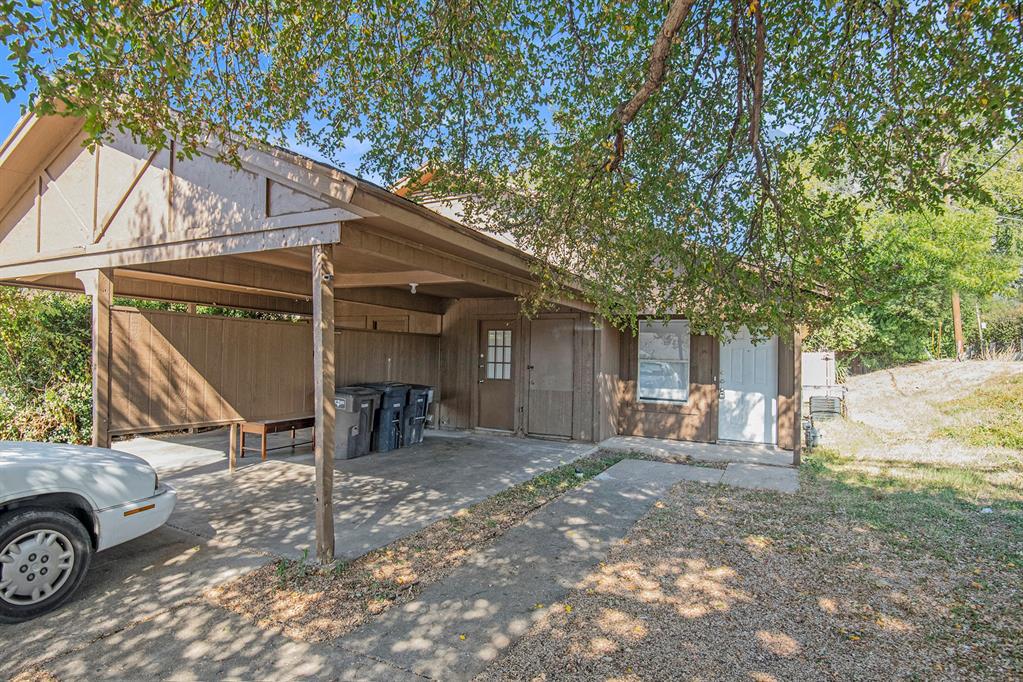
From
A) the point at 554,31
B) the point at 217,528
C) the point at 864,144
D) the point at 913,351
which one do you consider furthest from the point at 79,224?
the point at 913,351

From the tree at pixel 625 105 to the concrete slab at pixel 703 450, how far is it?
3.10 meters

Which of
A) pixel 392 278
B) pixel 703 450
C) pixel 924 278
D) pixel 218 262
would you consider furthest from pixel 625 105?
pixel 924 278

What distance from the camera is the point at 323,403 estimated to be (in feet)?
12.8

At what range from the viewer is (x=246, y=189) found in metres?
4.38

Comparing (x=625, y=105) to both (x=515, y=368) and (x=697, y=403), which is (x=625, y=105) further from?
(x=697, y=403)

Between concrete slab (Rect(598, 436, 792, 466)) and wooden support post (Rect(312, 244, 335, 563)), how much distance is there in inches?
211

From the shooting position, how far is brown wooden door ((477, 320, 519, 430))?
9609mm

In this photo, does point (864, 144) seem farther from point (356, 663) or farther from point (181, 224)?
point (181, 224)

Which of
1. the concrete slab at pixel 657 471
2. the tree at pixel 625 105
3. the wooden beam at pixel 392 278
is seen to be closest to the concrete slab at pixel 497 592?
the concrete slab at pixel 657 471

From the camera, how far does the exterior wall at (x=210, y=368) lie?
5504 mm

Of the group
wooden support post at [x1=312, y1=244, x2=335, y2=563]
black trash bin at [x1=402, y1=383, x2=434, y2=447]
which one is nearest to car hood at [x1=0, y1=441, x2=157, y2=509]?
wooden support post at [x1=312, y1=244, x2=335, y2=563]

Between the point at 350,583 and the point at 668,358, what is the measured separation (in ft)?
22.3

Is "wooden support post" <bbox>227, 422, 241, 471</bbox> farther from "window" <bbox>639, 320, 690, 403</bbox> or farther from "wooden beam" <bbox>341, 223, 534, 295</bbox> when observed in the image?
"window" <bbox>639, 320, 690, 403</bbox>

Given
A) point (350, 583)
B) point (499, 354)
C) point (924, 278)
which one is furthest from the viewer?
point (924, 278)
